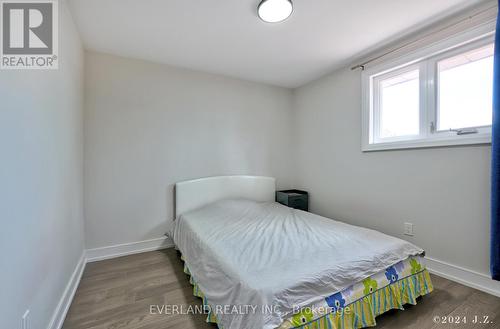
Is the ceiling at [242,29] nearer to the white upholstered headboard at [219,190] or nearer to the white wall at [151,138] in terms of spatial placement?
the white wall at [151,138]

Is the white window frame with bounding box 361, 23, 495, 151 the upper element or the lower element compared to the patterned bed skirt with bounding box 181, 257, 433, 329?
upper

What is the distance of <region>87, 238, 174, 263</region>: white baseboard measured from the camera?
227 cm

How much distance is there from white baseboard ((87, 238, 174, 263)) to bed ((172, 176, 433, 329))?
0.57 m

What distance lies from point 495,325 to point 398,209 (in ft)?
→ 3.27

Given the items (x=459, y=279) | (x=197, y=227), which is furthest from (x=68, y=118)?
(x=459, y=279)

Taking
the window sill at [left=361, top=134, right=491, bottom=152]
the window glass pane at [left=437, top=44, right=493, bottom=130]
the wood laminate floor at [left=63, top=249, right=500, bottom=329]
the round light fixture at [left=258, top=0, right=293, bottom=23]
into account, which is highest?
the round light fixture at [left=258, top=0, right=293, bottom=23]

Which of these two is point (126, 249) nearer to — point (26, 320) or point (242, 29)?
point (26, 320)

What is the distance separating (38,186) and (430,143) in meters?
2.85

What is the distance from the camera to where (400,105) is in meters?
2.27

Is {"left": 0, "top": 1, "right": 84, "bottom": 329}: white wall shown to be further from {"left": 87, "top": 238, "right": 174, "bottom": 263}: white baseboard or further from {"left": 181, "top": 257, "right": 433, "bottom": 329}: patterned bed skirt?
{"left": 181, "top": 257, "right": 433, "bottom": 329}: patterned bed skirt

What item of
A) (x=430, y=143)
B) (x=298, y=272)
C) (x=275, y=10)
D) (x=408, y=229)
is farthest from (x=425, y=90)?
(x=298, y=272)

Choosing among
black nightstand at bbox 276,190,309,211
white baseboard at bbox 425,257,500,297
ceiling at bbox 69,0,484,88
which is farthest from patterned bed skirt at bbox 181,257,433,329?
ceiling at bbox 69,0,484,88

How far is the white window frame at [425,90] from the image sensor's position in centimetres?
169

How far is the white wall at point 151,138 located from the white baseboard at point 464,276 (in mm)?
2208
